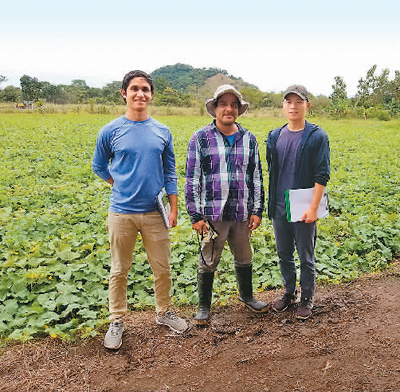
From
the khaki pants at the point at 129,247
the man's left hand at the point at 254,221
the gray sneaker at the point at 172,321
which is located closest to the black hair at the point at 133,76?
the khaki pants at the point at 129,247

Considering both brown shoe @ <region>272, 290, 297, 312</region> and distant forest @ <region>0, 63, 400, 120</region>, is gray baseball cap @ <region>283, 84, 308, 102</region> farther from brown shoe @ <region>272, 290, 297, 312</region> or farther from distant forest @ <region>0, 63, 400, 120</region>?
distant forest @ <region>0, 63, 400, 120</region>

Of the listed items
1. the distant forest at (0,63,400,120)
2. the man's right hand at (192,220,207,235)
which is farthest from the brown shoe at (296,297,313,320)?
the distant forest at (0,63,400,120)

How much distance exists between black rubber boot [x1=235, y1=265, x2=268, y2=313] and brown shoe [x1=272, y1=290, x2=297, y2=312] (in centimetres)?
10

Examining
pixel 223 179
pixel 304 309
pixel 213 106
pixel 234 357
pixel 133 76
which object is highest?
pixel 133 76

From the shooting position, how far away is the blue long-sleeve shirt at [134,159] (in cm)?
286

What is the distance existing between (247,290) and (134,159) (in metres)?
1.60

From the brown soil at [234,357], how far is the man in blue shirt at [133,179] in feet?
0.92

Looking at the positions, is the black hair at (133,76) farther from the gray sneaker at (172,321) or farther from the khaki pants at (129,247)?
the gray sneaker at (172,321)

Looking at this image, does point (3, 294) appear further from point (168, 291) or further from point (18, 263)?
point (168, 291)

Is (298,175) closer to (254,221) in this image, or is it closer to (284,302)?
(254,221)

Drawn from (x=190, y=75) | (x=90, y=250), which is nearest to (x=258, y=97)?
(x=90, y=250)

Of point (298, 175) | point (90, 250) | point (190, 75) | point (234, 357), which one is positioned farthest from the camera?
point (190, 75)

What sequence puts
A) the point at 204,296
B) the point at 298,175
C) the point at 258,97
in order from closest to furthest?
the point at 298,175 < the point at 204,296 < the point at 258,97

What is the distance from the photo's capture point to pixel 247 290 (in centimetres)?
351
